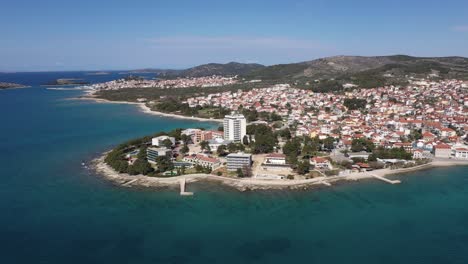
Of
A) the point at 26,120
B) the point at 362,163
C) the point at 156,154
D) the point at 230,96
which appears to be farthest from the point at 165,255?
the point at 230,96

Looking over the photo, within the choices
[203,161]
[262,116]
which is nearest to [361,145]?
[203,161]

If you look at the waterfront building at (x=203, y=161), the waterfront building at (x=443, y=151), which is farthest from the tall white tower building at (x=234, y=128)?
the waterfront building at (x=443, y=151)

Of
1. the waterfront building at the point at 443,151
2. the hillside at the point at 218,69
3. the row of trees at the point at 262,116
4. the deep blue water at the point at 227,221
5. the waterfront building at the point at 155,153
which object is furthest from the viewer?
the hillside at the point at 218,69

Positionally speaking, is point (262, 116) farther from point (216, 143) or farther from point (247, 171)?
point (247, 171)

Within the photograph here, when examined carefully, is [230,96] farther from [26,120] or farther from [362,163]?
[362,163]

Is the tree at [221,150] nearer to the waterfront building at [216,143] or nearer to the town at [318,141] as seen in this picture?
the town at [318,141]

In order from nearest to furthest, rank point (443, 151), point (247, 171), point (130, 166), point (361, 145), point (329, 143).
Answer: point (247, 171) → point (130, 166) → point (443, 151) → point (361, 145) → point (329, 143)
